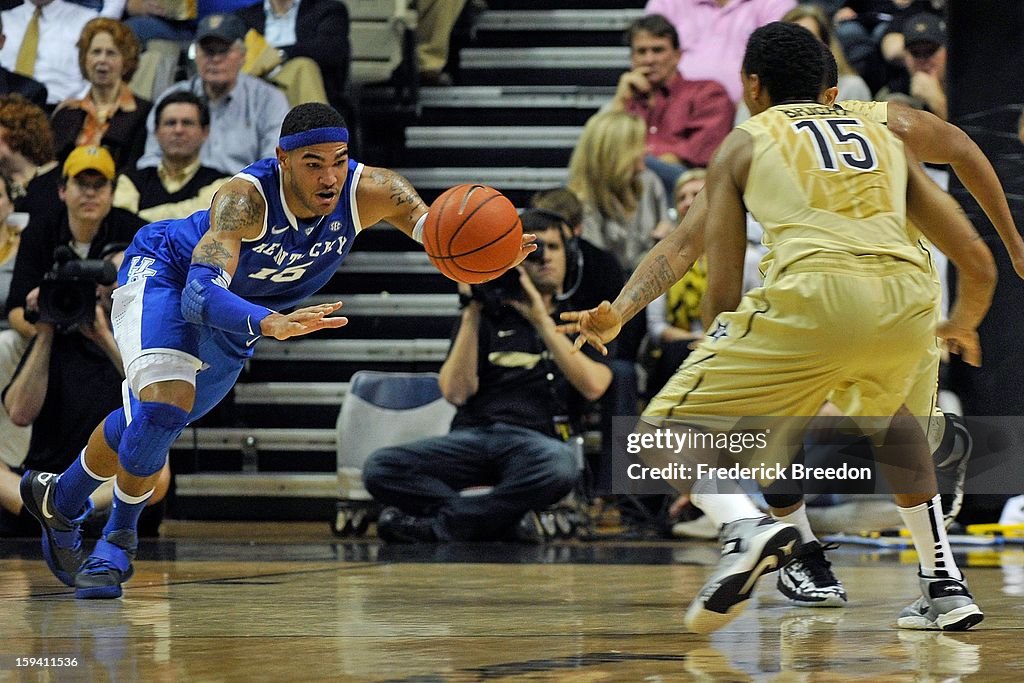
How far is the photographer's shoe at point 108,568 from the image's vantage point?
4.57 m

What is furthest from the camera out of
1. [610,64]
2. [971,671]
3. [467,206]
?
[610,64]

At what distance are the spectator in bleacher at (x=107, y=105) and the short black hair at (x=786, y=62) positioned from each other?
5.39 meters

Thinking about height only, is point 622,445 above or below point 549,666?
below

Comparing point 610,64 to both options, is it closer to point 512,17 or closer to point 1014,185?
point 512,17

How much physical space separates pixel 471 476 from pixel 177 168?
8.13ft

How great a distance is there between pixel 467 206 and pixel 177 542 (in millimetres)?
2936

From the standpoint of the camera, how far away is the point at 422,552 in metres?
6.37

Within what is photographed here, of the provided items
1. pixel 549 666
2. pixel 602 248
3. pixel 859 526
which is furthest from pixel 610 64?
pixel 549 666

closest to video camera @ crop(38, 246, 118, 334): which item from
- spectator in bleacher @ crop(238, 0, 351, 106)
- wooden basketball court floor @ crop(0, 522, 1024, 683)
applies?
wooden basketball court floor @ crop(0, 522, 1024, 683)

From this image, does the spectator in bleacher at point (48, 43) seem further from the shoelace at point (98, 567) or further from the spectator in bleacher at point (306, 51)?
the shoelace at point (98, 567)

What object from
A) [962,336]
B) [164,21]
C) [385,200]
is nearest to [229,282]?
[385,200]

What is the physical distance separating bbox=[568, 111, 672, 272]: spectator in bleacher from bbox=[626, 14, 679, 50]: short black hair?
2.33ft

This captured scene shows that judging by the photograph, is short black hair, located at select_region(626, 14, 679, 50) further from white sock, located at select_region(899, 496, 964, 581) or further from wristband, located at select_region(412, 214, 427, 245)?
white sock, located at select_region(899, 496, 964, 581)

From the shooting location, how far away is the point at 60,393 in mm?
6941
